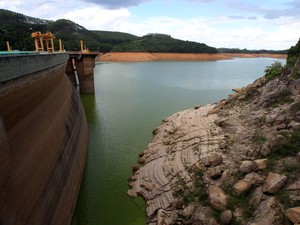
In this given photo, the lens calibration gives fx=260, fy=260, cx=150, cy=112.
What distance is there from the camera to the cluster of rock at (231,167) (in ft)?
47.6

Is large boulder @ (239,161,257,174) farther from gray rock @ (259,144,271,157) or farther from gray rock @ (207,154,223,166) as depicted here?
gray rock @ (207,154,223,166)

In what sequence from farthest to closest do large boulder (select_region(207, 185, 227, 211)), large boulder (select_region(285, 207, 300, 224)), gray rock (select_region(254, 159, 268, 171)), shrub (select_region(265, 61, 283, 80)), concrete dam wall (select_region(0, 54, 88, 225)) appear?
shrub (select_region(265, 61, 283, 80))
gray rock (select_region(254, 159, 268, 171))
large boulder (select_region(207, 185, 227, 211))
large boulder (select_region(285, 207, 300, 224))
concrete dam wall (select_region(0, 54, 88, 225))

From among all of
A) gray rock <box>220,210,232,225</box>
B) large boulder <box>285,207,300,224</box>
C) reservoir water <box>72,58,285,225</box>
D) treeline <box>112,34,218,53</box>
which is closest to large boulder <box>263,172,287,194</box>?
large boulder <box>285,207,300,224</box>

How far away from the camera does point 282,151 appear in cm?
1705

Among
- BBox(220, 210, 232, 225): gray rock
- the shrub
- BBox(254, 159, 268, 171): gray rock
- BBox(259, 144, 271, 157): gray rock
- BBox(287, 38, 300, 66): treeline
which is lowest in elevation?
BBox(220, 210, 232, 225): gray rock

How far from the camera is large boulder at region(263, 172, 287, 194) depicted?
1451 centimetres

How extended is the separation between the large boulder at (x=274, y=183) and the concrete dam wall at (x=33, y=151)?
38.6 ft

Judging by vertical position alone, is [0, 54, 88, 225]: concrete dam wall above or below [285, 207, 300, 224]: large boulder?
above

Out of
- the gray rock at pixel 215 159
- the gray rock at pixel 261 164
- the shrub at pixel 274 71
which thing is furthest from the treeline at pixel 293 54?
the gray rock at pixel 261 164

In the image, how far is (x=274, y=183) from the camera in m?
14.6

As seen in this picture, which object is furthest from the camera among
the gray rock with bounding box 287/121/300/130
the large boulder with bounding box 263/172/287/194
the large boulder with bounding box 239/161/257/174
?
the gray rock with bounding box 287/121/300/130

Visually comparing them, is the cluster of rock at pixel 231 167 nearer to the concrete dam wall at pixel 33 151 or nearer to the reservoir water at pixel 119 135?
the reservoir water at pixel 119 135

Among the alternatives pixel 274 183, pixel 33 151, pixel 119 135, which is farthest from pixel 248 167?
pixel 119 135

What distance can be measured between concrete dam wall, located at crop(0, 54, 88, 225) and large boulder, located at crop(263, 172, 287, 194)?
11.8 m
